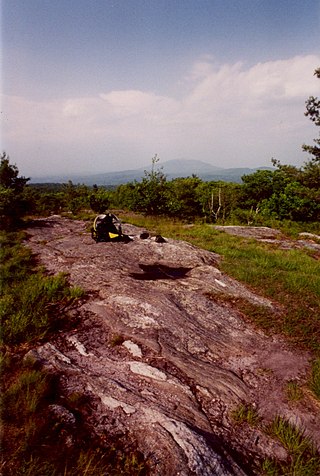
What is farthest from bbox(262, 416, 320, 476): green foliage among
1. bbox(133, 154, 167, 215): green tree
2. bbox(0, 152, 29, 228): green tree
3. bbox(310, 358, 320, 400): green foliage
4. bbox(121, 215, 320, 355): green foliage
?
bbox(133, 154, 167, 215): green tree

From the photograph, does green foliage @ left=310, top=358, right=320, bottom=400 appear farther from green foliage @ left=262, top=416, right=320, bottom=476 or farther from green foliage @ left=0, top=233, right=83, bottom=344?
green foliage @ left=0, top=233, right=83, bottom=344

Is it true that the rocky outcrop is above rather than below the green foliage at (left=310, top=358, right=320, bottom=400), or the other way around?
above

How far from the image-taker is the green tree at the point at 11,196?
1561 centimetres

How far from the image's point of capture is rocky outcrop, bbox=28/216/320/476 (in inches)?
129

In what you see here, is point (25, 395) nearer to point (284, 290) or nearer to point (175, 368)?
point (175, 368)

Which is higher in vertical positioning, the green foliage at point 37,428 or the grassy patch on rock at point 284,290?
the green foliage at point 37,428

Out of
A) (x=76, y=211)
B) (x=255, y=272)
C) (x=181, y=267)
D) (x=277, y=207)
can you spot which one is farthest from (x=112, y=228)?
(x=277, y=207)

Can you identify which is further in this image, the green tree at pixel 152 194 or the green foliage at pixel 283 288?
the green tree at pixel 152 194

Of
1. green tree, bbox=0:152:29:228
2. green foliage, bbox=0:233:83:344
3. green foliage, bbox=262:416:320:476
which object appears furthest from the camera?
green tree, bbox=0:152:29:228

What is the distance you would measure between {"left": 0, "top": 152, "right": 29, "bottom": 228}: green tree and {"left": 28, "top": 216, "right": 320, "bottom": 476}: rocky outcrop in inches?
365

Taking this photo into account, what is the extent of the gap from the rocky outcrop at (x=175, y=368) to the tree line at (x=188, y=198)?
10.6 meters

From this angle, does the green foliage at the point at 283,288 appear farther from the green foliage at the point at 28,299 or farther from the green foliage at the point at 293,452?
the green foliage at the point at 28,299

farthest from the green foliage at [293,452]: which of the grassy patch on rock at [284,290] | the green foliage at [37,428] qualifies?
the green foliage at [37,428]

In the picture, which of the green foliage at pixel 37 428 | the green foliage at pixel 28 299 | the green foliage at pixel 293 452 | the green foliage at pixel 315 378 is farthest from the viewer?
the green foliage at pixel 28 299
